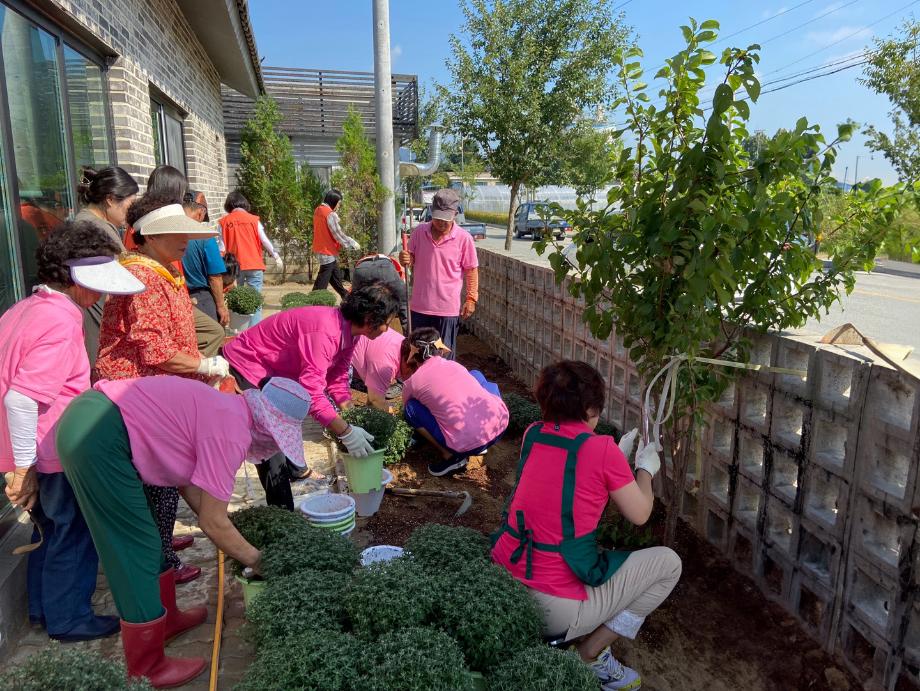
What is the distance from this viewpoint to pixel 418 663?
1.93 m

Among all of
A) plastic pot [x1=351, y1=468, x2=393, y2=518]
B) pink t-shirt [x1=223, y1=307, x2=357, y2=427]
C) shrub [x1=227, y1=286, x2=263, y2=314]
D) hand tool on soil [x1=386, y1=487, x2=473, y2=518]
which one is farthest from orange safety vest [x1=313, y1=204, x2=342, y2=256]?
plastic pot [x1=351, y1=468, x2=393, y2=518]

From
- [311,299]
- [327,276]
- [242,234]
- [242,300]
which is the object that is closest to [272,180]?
[327,276]

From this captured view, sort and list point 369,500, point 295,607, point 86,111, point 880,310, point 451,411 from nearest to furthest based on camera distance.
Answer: point 295,607 < point 369,500 < point 451,411 < point 86,111 < point 880,310

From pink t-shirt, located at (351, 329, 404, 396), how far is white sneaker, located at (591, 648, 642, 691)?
2.71 m

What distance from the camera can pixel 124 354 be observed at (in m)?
2.93

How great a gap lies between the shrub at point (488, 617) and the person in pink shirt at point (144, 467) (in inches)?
32.2

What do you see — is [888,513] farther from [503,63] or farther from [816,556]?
[503,63]

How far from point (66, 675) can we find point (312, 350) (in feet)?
6.60

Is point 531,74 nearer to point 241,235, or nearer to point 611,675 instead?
point 241,235

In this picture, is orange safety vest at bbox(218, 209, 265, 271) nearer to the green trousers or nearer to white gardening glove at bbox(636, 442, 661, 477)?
the green trousers

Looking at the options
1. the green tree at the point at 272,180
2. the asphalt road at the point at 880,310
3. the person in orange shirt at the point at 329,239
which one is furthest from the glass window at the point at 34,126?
the green tree at the point at 272,180

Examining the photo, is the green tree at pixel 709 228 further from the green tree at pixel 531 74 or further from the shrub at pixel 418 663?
the green tree at pixel 531 74

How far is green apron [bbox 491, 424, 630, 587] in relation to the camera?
2416mm

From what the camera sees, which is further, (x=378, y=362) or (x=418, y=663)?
(x=378, y=362)
